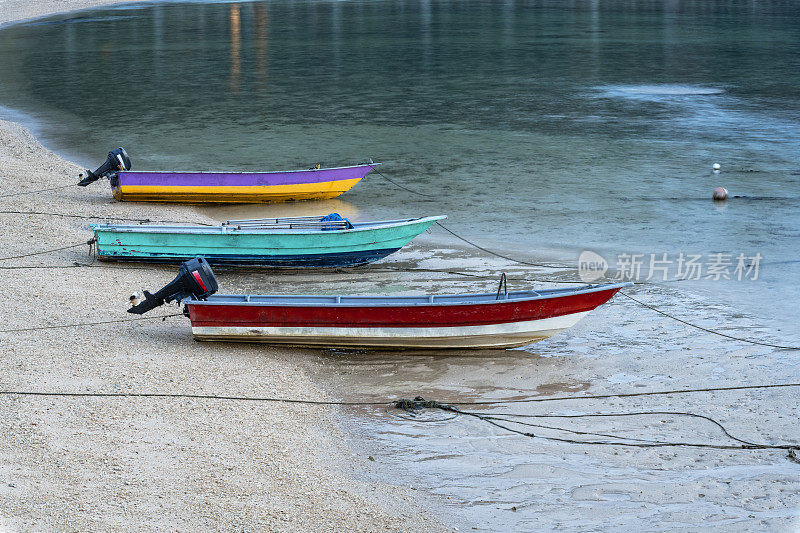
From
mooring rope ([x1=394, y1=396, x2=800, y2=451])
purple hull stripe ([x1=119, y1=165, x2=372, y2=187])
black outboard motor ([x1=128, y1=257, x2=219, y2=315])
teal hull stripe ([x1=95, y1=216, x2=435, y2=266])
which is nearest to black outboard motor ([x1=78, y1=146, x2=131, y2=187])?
purple hull stripe ([x1=119, y1=165, x2=372, y2=187])

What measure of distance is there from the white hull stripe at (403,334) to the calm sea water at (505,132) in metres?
0.26

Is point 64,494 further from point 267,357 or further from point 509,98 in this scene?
point 509,98

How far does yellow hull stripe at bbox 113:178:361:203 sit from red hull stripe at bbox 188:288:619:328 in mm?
6935

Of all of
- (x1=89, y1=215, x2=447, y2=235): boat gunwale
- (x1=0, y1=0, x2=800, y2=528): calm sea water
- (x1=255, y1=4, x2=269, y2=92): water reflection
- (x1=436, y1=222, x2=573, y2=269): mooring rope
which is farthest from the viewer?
(x1=255, y1=4, x2=269, y2=92): water reflection

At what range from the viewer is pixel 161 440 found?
7492mm

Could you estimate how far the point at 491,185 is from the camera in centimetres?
1797

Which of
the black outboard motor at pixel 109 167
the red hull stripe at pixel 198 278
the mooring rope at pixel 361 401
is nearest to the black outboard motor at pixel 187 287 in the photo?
the red hull stripe at pixel 198 278

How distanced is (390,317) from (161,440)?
3.15 metres

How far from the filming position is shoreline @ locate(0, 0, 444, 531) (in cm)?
648

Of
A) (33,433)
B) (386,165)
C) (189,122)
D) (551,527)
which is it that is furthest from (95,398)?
(189,122)

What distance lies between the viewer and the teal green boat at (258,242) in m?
12.7

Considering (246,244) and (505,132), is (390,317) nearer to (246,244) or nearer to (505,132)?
(246,244)

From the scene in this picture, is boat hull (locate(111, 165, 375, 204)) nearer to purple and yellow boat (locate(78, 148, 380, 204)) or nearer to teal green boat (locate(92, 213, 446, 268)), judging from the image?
purple and yellow boat (locate(78, 148, 380, 204))

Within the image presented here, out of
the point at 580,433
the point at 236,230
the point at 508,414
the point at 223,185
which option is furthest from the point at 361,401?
the point at 223,185
